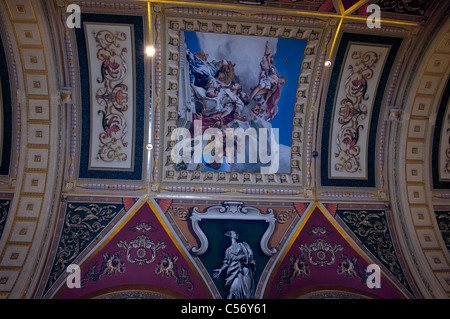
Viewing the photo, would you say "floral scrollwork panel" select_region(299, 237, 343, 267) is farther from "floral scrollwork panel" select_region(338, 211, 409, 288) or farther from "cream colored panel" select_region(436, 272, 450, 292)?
"cream colored panel" select_region(436, 272, 450, 292)

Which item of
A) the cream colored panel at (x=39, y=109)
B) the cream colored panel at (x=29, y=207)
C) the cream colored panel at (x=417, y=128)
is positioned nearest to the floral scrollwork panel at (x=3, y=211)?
the cream colored panel at (x=29, y=207)

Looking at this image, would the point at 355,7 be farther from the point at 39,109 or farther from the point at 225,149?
the point at 39,109

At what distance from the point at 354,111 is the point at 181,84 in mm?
5023

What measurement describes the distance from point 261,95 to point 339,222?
13.7ft

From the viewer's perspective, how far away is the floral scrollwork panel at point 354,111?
30.1 ft

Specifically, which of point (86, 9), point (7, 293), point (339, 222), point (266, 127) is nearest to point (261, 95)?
point (266, 127)

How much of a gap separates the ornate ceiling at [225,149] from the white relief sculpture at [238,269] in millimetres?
36

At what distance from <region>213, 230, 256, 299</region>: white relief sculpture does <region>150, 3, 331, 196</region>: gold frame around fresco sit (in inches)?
58.2

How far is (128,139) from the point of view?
9133 mm

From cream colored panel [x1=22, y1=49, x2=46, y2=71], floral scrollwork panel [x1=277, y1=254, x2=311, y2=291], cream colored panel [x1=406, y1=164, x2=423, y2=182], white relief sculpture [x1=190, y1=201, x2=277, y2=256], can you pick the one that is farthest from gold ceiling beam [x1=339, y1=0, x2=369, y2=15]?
cream colored panel [x1=22, y1=49, x2=46, y2=71]

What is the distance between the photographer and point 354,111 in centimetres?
974

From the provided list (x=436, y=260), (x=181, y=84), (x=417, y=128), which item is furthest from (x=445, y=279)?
(x=181, y=84)

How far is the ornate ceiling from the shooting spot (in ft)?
26.3
